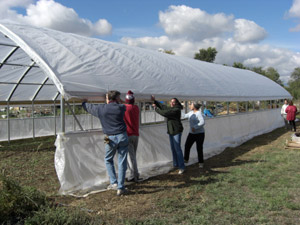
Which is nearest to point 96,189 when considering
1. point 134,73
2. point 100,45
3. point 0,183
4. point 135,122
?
point 135,122

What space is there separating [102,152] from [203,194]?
2.22m

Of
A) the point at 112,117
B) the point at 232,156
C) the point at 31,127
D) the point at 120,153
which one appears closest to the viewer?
the point at 112,117

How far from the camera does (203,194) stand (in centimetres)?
522

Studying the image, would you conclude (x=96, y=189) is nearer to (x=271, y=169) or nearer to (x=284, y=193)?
(x=284, y=193)

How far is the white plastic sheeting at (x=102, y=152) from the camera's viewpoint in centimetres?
523

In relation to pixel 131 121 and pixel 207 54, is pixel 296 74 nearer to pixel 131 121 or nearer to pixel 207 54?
pixel 207 54

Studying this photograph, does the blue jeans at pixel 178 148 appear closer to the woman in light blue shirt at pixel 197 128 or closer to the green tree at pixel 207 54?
the woman in light blue shirt at pixel 197 128

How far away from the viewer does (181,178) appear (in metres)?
6.30

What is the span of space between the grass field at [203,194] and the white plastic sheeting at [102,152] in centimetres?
41

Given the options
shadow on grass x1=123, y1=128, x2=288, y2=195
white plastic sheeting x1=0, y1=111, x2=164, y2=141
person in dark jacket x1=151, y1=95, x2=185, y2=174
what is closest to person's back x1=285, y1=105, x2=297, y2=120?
shadow on grass x1=123, y1=128, x2=288, y2=195

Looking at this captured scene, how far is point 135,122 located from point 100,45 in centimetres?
299

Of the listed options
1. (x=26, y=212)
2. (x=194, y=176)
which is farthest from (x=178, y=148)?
(x=26, y=212)

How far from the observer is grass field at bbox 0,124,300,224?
4223mm

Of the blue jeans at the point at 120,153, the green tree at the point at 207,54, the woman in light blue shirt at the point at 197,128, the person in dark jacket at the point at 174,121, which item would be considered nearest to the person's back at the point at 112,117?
the blue jeans at the point at 120,153
